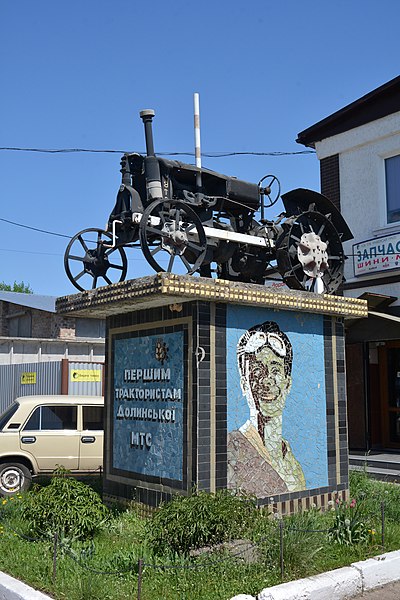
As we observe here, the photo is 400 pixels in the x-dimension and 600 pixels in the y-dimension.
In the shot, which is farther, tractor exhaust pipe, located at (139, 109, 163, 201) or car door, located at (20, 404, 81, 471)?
car door, located at (20, 404, 81, 471)

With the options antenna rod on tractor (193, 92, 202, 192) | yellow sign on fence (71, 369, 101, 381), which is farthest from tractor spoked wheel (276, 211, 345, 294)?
yellow sign on fence (71, 369, 101, 381)

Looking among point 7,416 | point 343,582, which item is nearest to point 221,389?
point 343,582

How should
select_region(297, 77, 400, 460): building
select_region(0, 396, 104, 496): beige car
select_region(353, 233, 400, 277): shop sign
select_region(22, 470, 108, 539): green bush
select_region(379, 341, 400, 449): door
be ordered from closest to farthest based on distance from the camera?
1. select_region(22, 470, 108, 539): green bush
2. select_region(0, 396, 104, 496): beige car
3. select_region(353, 233, 400, 277): shop sign
4. select_region(297, 77, 400, 460): building
5. select_region(379, 341, 400, 449): door

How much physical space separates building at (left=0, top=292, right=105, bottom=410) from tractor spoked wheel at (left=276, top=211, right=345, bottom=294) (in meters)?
11.0

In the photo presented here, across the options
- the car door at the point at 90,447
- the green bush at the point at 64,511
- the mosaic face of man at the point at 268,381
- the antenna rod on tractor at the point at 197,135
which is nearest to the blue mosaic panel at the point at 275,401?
the mosaic face of man at the point at 268,381

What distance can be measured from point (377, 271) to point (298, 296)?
6811mm

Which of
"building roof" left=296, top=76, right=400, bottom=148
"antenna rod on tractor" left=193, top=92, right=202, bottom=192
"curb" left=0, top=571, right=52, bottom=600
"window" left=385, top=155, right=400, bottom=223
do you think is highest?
"building roof" left=296, top=76, right=400, bottom=148

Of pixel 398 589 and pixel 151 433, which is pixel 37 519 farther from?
pixel 398 589

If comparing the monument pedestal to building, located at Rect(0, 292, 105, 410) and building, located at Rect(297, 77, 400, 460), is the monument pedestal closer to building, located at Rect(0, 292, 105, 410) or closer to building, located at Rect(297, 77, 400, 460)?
building, located at Rect(297, 77, 400, 460)

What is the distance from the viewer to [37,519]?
7352mm

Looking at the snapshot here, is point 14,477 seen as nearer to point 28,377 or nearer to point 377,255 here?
point 377,255

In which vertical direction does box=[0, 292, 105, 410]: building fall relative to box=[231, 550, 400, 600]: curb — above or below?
above

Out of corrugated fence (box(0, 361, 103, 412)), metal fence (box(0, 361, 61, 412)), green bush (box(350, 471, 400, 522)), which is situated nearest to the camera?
green bush (box(350, 471, 400, 522))

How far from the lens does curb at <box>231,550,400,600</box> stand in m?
5.84
